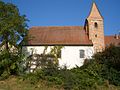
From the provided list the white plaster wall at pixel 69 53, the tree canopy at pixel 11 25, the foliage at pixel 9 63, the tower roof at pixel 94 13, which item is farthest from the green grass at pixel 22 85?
the tower roof at pixel 94 13

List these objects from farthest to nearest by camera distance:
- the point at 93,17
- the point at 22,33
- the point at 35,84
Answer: the point at 93,17, the point at 22,33, the point at 35,84

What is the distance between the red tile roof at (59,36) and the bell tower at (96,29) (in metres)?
1.01

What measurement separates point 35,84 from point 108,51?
417 inches


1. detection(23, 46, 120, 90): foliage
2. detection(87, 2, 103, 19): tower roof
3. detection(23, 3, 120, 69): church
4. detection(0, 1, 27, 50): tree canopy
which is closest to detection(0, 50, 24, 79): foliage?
detection(0, 1, 27, 50): tree canopy

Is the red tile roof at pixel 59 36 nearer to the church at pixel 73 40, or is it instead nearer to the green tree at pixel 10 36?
the church at pixel 73 40

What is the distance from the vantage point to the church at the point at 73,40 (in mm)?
36844

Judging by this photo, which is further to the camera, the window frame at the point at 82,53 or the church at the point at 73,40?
the window frame at the point at 82,53

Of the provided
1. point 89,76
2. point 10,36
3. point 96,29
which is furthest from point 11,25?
point 96,29

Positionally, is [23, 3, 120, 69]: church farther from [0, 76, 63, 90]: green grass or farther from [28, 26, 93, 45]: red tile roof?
[0, 76, 63, 90]: green grass

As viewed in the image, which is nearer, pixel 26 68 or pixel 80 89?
pixel 80 89

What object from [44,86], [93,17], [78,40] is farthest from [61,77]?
[93,17]

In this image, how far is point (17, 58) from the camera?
94.6 ft

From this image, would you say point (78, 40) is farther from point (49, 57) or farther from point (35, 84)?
point (35, 84)

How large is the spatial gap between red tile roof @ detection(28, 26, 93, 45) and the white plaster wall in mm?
810
